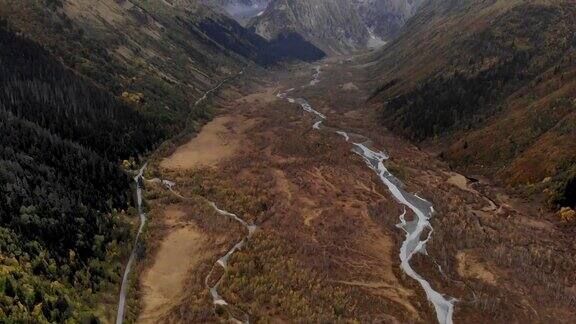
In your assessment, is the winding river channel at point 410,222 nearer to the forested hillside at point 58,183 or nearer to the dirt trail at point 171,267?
the dirt trail at point 171,267

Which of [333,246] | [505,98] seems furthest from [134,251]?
[505,98]

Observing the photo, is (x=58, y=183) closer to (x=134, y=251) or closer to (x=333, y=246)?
(x=134, y=251)

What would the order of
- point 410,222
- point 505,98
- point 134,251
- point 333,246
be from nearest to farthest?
point 134,251, point 333,246, point 410,222, point 505,98

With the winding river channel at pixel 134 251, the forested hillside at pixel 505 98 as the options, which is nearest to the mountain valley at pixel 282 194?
the winding river channel at pixel 134 251

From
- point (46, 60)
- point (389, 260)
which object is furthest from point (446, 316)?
point (46, 60)

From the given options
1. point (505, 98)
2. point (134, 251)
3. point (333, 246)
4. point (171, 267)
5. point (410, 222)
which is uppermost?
point (505, 98)

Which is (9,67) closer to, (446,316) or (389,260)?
(389,260)
